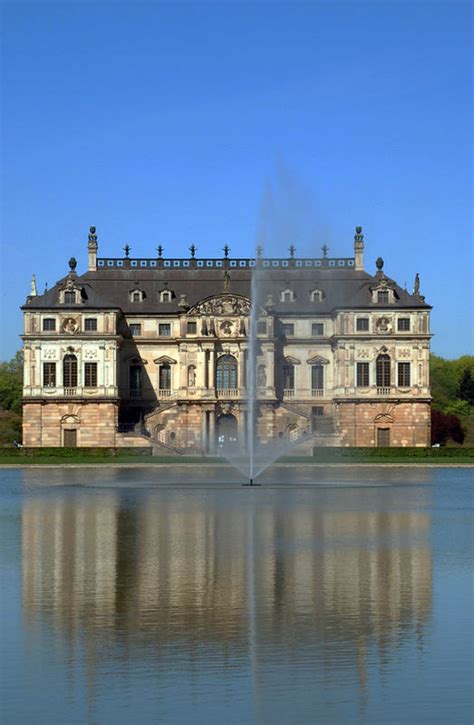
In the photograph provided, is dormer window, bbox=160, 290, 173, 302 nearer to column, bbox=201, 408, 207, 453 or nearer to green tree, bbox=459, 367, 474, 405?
column, bbox=201, 408, 207, 453

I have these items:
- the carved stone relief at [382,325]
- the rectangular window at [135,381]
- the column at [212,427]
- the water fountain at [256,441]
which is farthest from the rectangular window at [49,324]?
the carved stone relief at [382,325]

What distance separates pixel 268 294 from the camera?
96.9 m

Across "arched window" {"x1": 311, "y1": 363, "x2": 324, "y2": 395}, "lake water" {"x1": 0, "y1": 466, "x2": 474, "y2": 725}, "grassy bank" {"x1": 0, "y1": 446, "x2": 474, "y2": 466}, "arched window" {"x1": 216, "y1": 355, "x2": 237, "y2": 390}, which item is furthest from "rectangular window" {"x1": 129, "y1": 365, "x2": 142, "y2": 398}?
"lake water" {"x1": 0, "y1": 466, "x2": 474, "y2": 725}

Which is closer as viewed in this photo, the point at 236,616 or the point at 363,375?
the point at 236,616

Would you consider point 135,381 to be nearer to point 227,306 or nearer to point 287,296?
point 227,306

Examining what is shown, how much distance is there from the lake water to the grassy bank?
1459 inches

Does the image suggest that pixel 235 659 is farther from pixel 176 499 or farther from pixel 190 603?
pixel 176 499

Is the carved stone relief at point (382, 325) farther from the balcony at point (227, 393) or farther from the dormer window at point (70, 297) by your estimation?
the dormer window at point (70, 297)

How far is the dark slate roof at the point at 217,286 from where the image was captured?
93.6 meters

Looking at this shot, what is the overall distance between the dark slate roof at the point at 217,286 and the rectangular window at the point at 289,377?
15.0 feet

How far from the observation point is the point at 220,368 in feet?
305

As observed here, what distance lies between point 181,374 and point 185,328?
3.76 meters

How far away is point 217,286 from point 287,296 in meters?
6.00

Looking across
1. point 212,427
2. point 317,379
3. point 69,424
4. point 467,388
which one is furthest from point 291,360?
point 467,388
